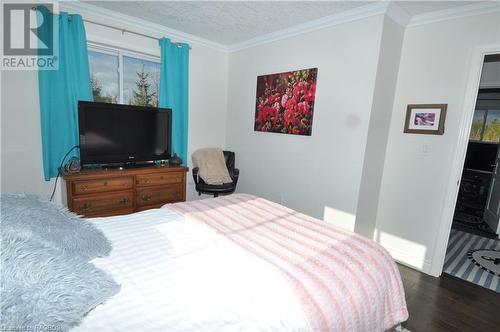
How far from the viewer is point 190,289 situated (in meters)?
1.12

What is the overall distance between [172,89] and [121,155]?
1139 mm

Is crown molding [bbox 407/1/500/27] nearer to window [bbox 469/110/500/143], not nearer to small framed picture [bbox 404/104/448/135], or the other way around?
small framed picture [bbox 404/104/448/135]

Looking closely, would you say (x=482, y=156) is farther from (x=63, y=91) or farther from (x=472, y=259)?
(x=63, y=91)

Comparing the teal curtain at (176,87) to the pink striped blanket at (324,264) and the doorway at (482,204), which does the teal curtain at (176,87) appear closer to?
the pink striped blanket at (324,264)

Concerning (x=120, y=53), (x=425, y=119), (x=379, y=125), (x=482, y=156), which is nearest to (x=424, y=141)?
(x=425, y=119)

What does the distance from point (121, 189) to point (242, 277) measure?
7.53 feet

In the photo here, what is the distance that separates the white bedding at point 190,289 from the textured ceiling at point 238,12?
238 centimetres

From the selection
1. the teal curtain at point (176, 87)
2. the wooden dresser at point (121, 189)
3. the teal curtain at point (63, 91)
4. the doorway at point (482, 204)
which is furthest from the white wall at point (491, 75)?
the teal curtain at point (63, 91)

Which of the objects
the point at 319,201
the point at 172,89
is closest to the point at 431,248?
the point at 319,201

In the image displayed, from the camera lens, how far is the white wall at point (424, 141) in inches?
98.7

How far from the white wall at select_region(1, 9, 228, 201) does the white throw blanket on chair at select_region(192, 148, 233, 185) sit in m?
0.25

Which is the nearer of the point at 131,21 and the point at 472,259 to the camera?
the point at 472,259

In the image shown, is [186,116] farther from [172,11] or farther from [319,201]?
[319,201]

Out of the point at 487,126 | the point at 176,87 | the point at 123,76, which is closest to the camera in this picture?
the point at 123,76
